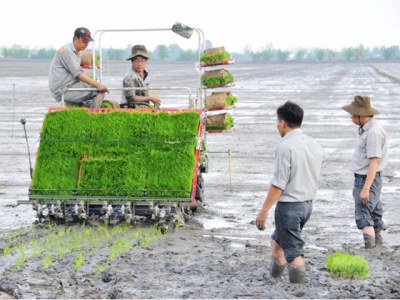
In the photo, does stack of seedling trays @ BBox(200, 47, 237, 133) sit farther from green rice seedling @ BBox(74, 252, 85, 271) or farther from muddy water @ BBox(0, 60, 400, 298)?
green rice seedling @ BBox(74, 252, 85, 271)

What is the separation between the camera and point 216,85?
38.7ft

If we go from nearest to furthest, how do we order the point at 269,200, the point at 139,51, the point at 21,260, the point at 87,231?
the point at 269,200, the point at 21,260, the point at 87,231, the point at 139,51

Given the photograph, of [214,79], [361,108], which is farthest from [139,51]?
[361,108]

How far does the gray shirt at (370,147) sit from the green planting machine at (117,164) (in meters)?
2.19

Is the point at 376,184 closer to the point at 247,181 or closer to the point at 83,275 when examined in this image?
the point at 83,275

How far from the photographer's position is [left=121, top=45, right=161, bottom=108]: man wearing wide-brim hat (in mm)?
10469

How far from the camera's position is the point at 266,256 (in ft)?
26.7

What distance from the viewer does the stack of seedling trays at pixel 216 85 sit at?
455 inches

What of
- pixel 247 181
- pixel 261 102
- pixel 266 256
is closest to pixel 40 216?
pixel 266 256

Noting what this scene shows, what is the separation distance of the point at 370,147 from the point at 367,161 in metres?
0.22

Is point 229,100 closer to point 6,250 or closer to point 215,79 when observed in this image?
point 215,79

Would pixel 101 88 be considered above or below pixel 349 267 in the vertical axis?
above

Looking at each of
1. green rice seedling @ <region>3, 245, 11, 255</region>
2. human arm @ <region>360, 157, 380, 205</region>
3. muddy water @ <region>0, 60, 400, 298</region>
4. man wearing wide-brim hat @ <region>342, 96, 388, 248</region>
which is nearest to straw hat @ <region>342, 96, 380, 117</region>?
man wearing wide-brim hat @ <region>342, 96, 388, 248</region>

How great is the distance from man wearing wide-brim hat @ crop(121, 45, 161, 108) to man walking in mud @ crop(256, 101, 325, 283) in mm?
4117
